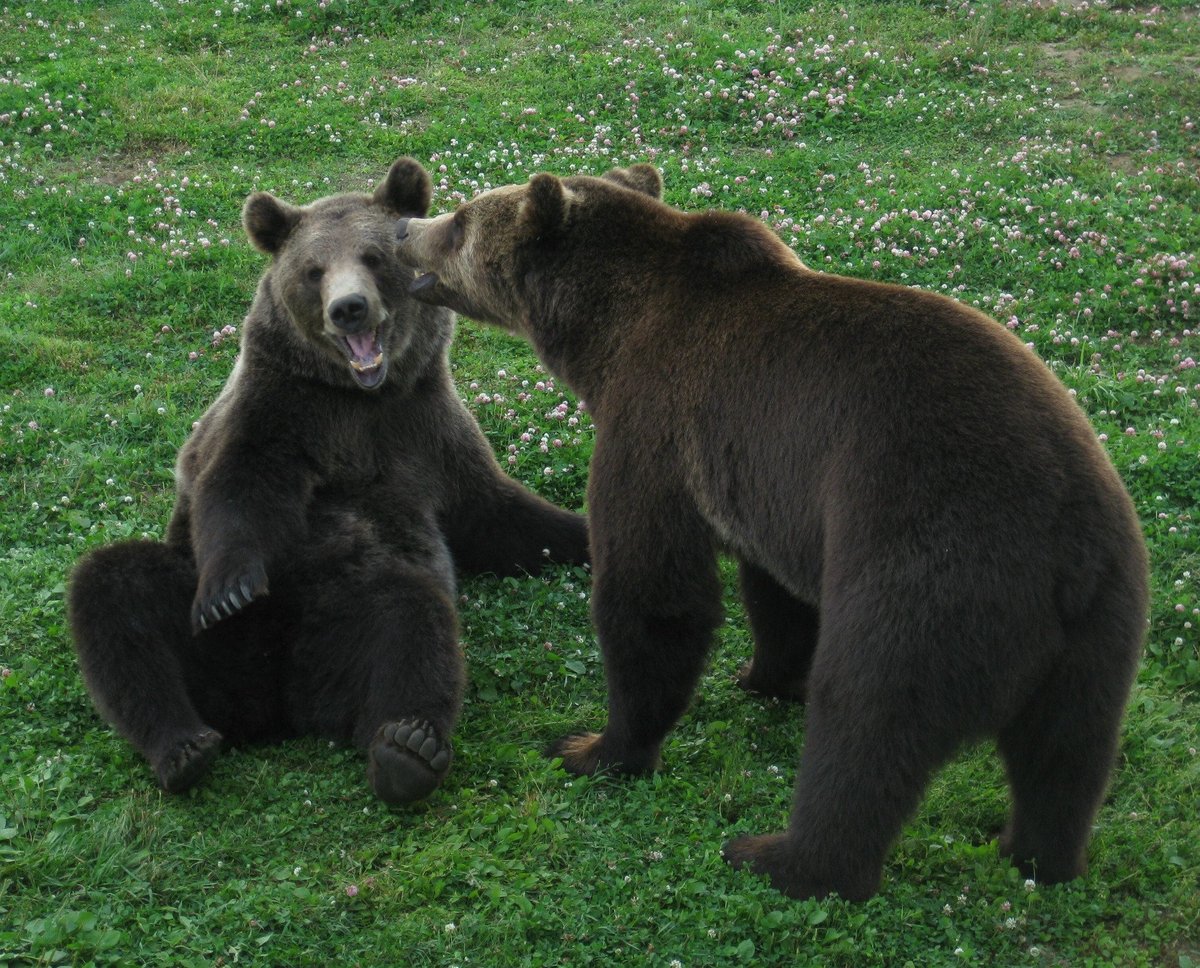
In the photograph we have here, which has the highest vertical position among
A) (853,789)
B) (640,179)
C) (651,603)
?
(640,179)

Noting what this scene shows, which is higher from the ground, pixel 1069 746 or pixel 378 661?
pixel 1069 746

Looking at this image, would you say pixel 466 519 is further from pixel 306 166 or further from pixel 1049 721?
pixel 306 166

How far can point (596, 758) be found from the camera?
5.90m

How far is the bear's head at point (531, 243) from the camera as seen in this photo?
6.07 m

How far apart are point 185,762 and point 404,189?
334 cm

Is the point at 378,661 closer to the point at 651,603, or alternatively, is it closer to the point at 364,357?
the point at 651,603

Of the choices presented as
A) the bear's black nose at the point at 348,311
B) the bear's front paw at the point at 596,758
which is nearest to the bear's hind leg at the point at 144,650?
the bear's black nose at the point at 348,311

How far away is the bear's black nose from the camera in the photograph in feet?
21.5

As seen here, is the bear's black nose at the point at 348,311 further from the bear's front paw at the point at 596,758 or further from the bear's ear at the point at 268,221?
the bear's front paw at the point at 596,758

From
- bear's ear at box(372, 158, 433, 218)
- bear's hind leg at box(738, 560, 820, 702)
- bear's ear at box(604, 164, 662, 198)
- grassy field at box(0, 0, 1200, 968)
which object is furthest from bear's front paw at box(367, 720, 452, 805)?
bear's ear at box(372, 158, 433, 218)

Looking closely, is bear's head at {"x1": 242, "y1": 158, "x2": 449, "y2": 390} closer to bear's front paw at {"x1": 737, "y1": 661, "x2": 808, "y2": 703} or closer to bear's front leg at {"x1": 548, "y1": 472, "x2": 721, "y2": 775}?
bear's front leg at {"x1": 548, "y1": 472, "x2": 721, "y2": 775}

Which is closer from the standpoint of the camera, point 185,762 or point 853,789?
point 853,789

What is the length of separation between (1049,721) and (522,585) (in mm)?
3438

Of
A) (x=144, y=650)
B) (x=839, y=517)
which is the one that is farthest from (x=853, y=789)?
(x=144, y=650)
